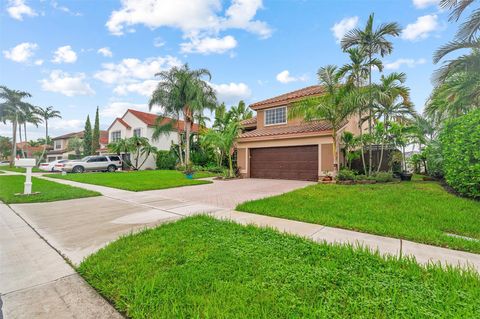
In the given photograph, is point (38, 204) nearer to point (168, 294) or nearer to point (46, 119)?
point (168, 294)

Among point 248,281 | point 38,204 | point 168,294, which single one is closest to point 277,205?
point 248,281

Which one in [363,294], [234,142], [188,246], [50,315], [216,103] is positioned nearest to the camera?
[50,315]

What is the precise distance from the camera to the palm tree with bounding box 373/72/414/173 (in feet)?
32.9

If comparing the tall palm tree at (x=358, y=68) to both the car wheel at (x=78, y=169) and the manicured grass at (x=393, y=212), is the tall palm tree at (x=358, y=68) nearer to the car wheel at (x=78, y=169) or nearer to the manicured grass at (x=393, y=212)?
the manicured grass at (x=393, y=212)

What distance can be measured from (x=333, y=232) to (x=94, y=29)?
1190 centimetres

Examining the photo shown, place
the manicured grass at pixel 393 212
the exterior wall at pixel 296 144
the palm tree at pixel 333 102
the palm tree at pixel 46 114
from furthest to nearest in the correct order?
the palm tree at pixel 46 114
the exterior wall at pixel 296 144
the palm tree at pixel 333 102
the manicured grass at pixel 393 212

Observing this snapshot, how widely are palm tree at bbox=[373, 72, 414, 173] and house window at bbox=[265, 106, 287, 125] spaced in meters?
6.41

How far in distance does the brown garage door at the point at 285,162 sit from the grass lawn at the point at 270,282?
31.9 ft

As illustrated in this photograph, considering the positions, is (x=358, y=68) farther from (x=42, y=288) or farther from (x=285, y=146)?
(x=42, y=288)

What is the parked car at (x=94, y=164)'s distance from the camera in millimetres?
21094

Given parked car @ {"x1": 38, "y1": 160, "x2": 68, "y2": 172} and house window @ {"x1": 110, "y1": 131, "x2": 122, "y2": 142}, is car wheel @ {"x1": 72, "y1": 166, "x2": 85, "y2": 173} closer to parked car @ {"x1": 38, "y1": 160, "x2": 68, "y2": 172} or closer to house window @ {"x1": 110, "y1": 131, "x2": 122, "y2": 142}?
parked car @ {"x1": 38, "y1": 160, "x2": 68, "y2": 172}

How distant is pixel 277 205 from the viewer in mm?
6332

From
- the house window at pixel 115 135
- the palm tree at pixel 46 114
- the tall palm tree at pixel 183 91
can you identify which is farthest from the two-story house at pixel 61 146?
the tall palm tree at pixel 183 91

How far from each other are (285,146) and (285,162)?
1039mm
